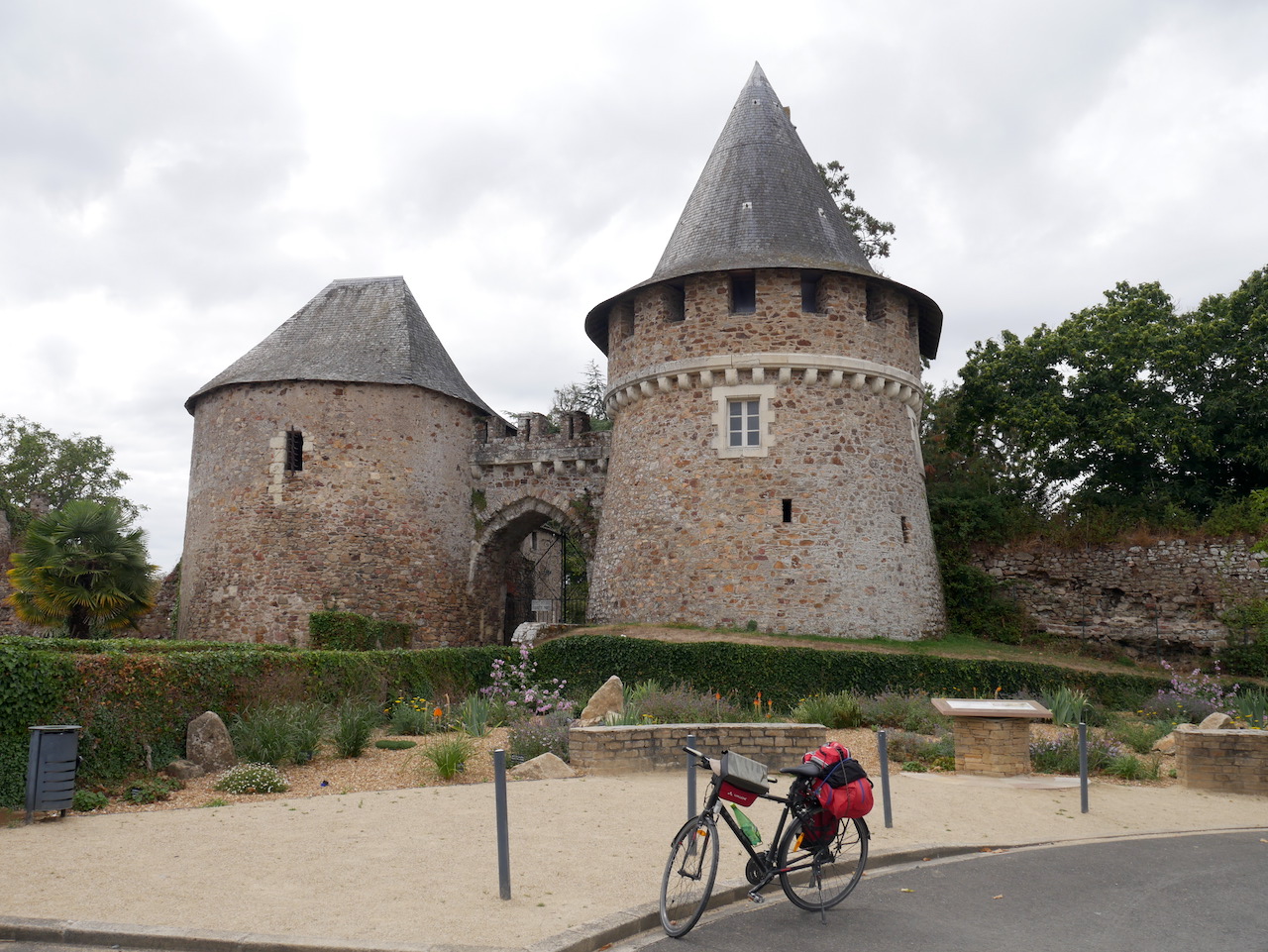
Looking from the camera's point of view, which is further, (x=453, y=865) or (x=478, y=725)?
(x=478, y=725)

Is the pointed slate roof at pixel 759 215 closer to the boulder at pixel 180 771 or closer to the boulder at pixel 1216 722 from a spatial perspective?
the boulder at pixel 1216 722

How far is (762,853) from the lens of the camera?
5.54m

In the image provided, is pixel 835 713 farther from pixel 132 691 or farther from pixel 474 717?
pixel 132 691

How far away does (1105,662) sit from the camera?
17641 millimetres

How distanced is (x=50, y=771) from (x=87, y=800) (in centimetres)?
71

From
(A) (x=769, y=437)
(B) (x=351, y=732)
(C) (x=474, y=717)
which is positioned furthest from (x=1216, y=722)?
(B) (x=351, y=732)

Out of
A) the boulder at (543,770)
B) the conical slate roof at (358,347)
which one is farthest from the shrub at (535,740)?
the conical slate roof at (358,347)

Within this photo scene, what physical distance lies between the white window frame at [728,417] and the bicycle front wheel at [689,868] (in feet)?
40.2

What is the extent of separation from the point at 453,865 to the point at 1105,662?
15203mm

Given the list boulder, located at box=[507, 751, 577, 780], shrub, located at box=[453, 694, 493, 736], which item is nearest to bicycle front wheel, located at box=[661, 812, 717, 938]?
boulder, located at box=[507, 751, 577, 780]

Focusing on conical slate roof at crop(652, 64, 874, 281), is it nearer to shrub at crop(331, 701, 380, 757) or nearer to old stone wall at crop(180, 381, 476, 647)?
old stone wall at crop(180, 381, 476, 647)

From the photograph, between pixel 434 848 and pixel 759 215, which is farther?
pixel 759 215

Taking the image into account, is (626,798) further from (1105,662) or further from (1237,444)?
(1237,444)

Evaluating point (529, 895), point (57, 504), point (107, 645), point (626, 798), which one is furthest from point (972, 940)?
point (57, 504)
